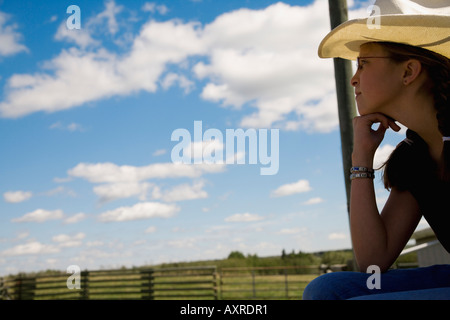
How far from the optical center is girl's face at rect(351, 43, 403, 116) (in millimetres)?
1422

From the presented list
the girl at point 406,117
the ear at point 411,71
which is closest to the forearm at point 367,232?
the girl at point 406,117

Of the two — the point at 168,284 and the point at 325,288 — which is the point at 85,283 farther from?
the point at 325,288

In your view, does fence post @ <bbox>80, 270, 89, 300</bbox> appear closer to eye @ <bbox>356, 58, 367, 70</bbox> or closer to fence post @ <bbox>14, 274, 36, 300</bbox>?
fence post @ <bbox>14, 274, 36, 300</bbox>

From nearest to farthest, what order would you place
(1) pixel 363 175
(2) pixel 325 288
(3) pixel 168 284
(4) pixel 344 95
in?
(2) pixel 325 288 < (1) pixel 363 175 < (4) pixel 344 95 < (3) pixel 168 284

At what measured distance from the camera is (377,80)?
143 cm

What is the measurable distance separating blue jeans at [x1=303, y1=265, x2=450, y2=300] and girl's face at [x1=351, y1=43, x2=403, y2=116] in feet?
1.76

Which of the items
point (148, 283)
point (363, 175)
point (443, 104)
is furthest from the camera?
point (148, 283)

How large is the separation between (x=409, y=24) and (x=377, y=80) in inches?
7.7

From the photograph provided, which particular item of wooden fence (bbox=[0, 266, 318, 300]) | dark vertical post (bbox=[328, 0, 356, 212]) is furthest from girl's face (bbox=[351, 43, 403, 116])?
wooden fence (bbox=[0, 266, 318, 300])

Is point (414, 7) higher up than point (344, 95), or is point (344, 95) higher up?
point (344, 95)

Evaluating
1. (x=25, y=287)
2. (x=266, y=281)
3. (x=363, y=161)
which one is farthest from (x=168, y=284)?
(x=363, y=161)

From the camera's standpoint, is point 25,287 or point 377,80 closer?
point 377,80
